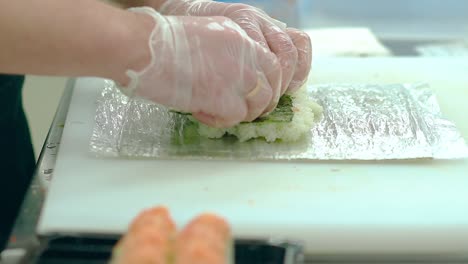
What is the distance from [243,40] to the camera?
2.59 feet

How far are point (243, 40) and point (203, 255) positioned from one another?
0.38 m

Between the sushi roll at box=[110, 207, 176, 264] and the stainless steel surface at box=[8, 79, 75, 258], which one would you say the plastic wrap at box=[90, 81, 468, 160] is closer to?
the stainless steel surface at box=[8, 79, 75, 258]

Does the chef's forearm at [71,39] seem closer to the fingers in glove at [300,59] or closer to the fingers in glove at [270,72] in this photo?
the fingers in glove at [270,72]

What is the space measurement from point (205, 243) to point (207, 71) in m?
0.33

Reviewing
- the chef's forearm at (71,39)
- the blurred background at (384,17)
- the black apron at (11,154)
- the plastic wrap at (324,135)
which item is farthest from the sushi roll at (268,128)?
the blurred background at (384,17)

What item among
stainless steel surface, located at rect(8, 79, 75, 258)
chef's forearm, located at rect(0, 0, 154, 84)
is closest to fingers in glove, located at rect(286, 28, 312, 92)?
chef's forearm, located at rect(0, 0, 154, 84)

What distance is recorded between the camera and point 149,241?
0.50 m

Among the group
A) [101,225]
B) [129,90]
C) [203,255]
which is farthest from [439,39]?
[203,255]

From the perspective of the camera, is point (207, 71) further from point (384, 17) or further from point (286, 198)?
point (384, 17)

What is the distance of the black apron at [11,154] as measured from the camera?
0.96 meters

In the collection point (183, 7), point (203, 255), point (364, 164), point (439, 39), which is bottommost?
point (203, 255)

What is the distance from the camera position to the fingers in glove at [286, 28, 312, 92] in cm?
91

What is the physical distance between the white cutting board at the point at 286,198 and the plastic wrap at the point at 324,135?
18mm

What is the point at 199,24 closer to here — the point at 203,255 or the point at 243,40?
the point at 243,40
